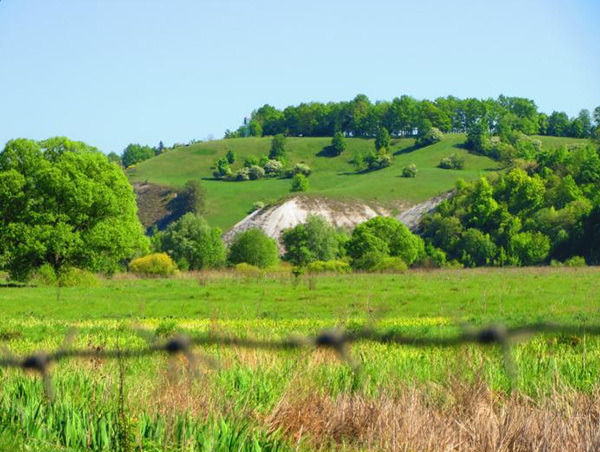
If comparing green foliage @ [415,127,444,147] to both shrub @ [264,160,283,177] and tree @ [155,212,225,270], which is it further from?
tree @ [155,212,225,270]

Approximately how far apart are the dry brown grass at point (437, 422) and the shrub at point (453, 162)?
562 ft

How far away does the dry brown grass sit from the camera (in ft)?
17.4

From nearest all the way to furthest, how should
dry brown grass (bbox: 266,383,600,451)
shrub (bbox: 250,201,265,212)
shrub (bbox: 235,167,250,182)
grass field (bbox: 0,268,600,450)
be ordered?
grass field (bbox: 0,268,600,450)
dry brown grass (bbox: 266,383,600,451)
shrub (bbox: 250,201,265,212)
shrub (bbox: 235,167,250,182)

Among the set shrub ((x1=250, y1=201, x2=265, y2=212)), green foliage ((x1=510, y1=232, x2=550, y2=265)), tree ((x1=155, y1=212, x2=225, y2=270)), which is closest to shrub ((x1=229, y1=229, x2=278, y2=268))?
tree ((x1=155, y1=212, x2=225, y2=270))

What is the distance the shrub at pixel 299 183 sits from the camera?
552ft

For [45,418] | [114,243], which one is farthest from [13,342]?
[114,243]

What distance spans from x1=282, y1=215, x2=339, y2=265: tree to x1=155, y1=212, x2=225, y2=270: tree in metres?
9.15

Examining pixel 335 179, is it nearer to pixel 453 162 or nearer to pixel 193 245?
pixel 453 162

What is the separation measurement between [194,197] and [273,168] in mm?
28910

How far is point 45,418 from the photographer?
5141 millimetres

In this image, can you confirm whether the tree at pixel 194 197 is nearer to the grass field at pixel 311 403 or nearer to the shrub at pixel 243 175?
the shrub at pixel 243 175

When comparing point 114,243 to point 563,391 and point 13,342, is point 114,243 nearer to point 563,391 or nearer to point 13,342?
point 13,342

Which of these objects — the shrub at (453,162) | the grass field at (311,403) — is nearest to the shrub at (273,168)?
the shrub at (453,162)

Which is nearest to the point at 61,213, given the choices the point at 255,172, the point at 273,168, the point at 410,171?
the point at 410,171
